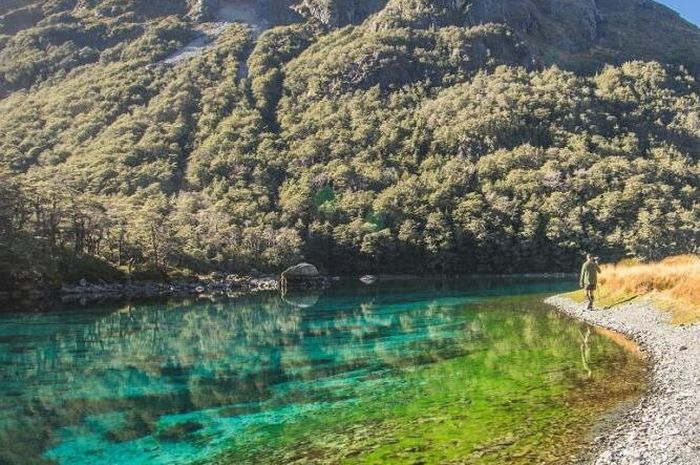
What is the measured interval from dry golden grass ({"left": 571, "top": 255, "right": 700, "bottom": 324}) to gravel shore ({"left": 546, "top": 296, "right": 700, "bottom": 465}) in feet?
6.07

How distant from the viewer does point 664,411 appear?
649 inches

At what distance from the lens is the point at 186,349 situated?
37250mm

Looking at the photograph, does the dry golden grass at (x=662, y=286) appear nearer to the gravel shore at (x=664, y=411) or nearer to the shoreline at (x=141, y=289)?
the gravel shore at (x=664, y=411)

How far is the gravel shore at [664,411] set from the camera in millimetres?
13344

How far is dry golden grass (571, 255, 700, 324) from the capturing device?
102 feet

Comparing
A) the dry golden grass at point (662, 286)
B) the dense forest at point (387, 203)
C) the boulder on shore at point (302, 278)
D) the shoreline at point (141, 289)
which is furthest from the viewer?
the boulder on shore at point (302, 278)

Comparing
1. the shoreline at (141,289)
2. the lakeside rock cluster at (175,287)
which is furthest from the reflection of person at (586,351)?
the lakeside rock cluster at (175,287)

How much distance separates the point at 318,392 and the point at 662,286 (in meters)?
25.3

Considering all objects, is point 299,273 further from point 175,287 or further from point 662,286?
point 662,286

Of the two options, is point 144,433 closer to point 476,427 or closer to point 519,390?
point 476,427

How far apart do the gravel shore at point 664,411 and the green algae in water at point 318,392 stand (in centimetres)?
86

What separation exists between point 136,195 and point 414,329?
14972 centimetres

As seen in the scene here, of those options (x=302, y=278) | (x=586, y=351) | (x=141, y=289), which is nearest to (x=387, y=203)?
(x=302, y=278)

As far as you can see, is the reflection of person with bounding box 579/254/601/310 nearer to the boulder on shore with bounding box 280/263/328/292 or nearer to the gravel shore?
the gravel shore
